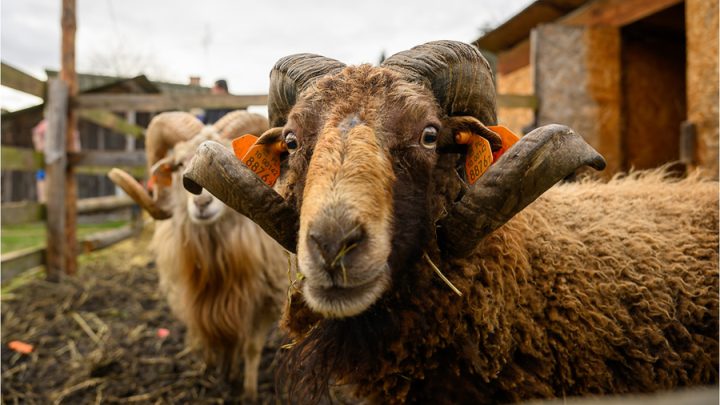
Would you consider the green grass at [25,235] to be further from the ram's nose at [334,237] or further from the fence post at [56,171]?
the ram's nose at [334,237]

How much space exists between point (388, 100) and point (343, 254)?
840 millimetres

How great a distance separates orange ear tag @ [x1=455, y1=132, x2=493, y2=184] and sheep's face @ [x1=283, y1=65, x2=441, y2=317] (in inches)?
7.4

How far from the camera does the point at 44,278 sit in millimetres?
6828

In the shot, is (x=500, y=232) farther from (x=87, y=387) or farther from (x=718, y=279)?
(x=87, y=387)

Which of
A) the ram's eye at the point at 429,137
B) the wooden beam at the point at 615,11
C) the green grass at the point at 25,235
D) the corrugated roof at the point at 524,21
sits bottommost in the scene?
the green grass at the point at 25,235

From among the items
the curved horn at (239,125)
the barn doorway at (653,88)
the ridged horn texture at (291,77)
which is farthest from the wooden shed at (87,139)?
the ridged horn texture at (291,77)

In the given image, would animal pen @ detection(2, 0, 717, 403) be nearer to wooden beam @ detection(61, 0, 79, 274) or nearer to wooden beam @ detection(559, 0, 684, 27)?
wooden beam @ detection(61, 0, 79, 274)

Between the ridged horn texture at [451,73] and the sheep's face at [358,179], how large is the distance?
112 millimetres

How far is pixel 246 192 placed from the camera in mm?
2148

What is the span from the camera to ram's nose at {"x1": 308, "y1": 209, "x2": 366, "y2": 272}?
1.62 meters

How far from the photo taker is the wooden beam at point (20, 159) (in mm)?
5650

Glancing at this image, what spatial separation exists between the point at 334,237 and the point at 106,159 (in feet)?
22.4

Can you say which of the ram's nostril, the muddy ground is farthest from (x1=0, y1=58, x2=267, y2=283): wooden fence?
the ram's nostril

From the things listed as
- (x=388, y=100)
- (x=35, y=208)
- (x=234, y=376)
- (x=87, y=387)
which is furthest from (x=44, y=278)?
(x=388, y=100)
